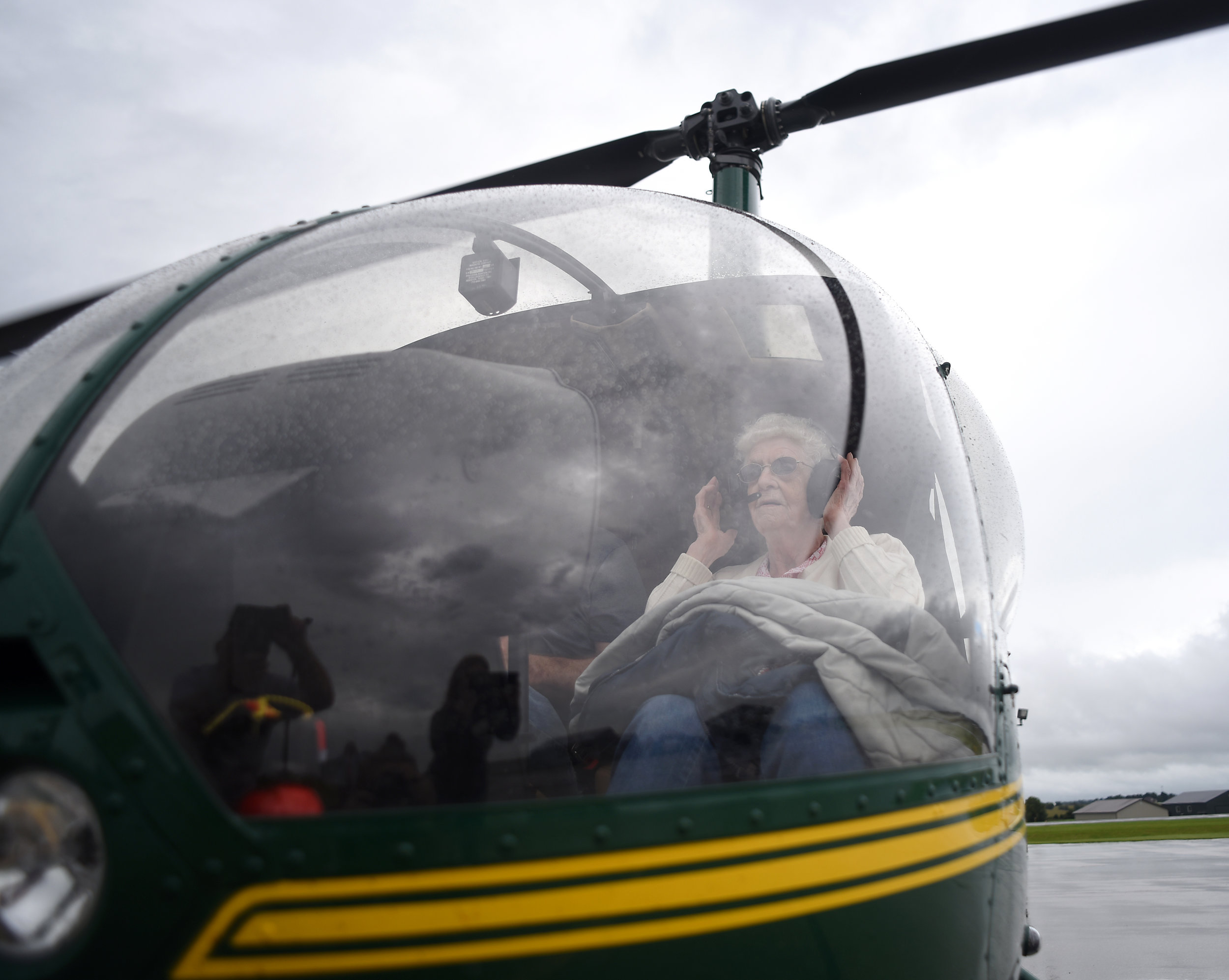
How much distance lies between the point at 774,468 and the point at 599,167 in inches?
82.5

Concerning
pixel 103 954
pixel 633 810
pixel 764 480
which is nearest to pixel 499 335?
pixel 764 480

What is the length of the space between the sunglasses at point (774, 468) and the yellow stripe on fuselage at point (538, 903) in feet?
2.48

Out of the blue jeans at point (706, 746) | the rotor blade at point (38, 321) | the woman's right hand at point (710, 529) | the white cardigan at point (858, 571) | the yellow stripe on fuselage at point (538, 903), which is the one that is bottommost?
the yellow stripe on fuselage at point (538, 903)

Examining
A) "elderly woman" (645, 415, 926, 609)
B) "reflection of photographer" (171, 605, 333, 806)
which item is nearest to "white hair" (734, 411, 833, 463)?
"elderly woman" (645, 415, 926, 609)

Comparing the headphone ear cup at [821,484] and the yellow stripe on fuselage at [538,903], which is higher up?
the headphone ear cup at [821,484]

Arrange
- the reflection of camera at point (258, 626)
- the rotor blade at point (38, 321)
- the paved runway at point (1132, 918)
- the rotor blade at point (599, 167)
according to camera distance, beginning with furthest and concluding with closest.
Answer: the paved runway at point (1132, 918)
the rotor blade at point (599, 167)
the rotor blade at point (38, 321)
the reflection of camera at point (258, 626)

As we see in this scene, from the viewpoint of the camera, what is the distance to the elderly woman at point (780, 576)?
4.23 feet

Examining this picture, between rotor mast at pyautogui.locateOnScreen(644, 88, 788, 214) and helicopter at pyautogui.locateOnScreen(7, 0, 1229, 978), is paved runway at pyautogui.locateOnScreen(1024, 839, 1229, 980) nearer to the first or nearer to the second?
helicopter at pyautogui.locateOnScreen(7, 0, 1229, 978)

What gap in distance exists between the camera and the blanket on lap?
4.49 ft

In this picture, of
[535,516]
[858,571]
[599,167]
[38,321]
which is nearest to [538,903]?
[535,516]

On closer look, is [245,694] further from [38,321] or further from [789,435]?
[38,321]

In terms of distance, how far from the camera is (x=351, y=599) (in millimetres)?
1148

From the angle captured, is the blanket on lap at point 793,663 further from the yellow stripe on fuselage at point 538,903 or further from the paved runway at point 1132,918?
the paved runway at point 1132,918

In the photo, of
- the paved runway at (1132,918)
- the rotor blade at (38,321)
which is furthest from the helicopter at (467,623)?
the paved runway at (1132,918)
